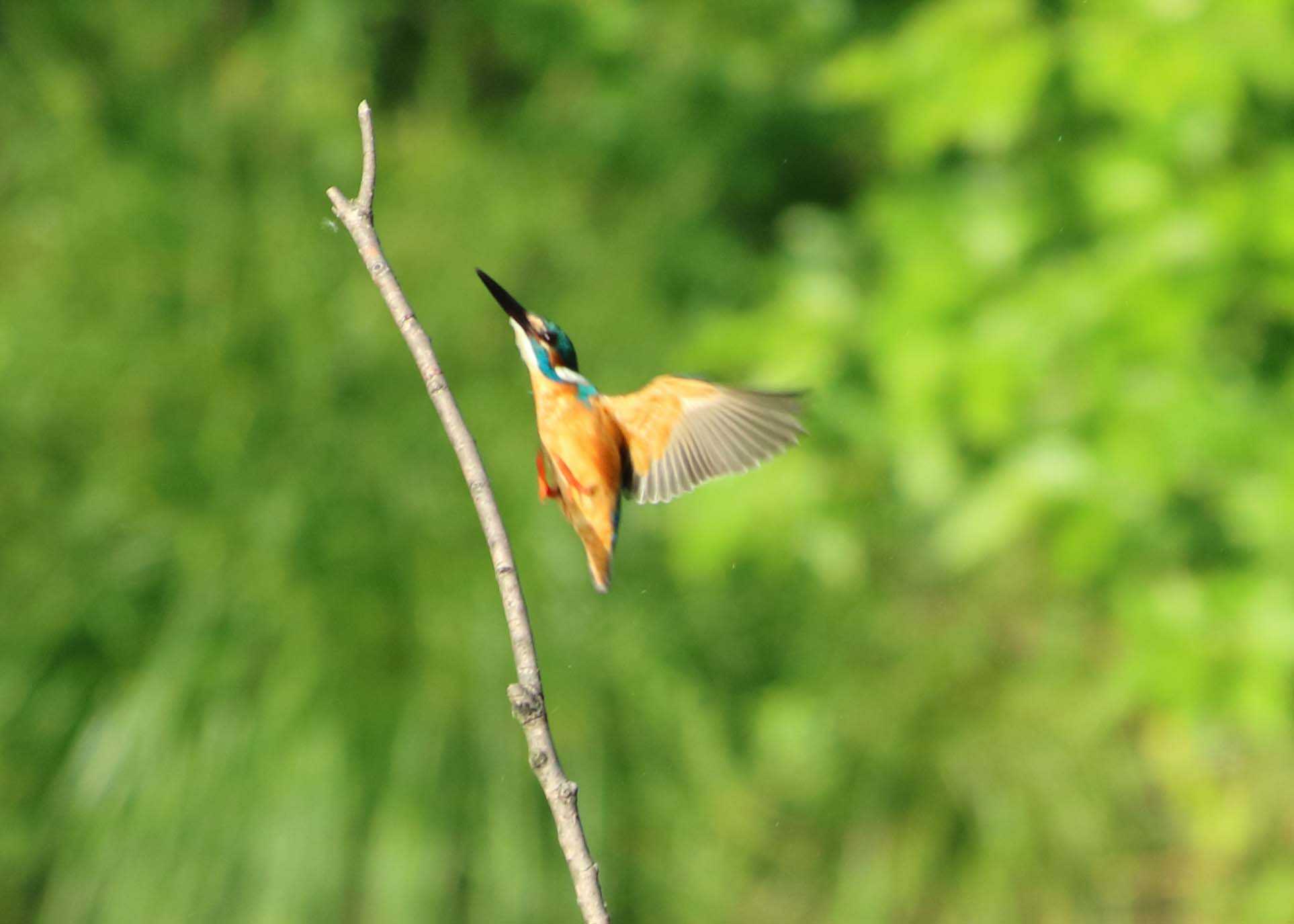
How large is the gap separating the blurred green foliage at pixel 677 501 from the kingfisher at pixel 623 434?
4.75 ft

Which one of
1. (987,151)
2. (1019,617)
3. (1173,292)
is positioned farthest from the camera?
(1019,617)

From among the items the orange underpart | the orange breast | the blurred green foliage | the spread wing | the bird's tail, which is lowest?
the bird's tail

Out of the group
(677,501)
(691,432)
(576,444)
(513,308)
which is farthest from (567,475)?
(677,501)

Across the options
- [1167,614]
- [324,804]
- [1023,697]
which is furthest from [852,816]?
[324,804]

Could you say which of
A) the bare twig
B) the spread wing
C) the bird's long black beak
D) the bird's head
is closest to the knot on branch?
the bare twig

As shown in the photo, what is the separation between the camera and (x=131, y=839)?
3.24 metres

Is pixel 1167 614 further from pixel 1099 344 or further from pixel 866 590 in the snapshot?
pixel 866 590

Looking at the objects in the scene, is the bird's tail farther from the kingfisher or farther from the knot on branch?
the knot on branch

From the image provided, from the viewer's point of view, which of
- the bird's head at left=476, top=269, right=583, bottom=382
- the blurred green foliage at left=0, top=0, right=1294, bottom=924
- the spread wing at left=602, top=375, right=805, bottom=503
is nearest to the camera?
the bird's head at left=476, top=269, right=583, bottom=382

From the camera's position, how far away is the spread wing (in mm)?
1492

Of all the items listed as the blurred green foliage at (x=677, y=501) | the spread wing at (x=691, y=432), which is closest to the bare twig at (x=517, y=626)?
the spread wing at (x=691, y=432)

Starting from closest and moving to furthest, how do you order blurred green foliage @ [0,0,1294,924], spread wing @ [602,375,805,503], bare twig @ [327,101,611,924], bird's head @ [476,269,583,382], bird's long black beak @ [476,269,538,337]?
bare twig @ [327,101,611,924] < bird's long black beak @ [476,269,538,337] < bird's head @ [476,269,583,382] < spread wing @ [602,375,805,503] < blurred green foliage @ [0,0,1294,924]

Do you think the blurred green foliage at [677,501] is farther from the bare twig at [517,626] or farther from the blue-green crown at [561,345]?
the bare twig at [517,626]

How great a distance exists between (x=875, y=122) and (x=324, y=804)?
280 cm
